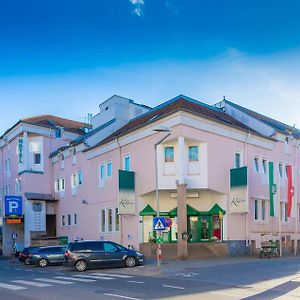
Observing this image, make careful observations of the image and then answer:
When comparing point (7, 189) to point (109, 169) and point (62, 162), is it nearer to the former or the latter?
point (62, 162)

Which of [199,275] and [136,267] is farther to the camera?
[136,267]

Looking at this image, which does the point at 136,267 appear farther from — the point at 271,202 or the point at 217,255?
the point at 271,202

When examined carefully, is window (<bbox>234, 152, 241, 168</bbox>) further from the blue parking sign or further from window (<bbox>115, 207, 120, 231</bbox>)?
the blue parking sign

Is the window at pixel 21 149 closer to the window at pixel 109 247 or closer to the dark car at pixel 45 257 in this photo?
the dark car at pixel 45 257

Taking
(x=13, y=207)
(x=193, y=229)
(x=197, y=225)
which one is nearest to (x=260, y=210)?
(x=197, y=225)

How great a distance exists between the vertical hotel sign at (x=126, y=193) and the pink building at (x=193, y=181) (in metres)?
0.07

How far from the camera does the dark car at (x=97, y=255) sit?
77.5ft

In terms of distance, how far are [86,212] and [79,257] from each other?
1704cm

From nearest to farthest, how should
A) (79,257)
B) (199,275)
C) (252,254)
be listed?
(199,275) → (79,257) → (252,254)

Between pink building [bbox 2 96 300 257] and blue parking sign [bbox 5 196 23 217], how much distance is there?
27.4 ft

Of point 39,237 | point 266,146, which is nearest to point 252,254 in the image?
point 266,146

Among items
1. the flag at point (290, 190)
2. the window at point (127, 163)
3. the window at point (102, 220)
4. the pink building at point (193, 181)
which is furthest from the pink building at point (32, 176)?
the flag at point (290, 190)

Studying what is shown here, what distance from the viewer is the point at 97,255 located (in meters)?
24.0

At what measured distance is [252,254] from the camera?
106 ft
